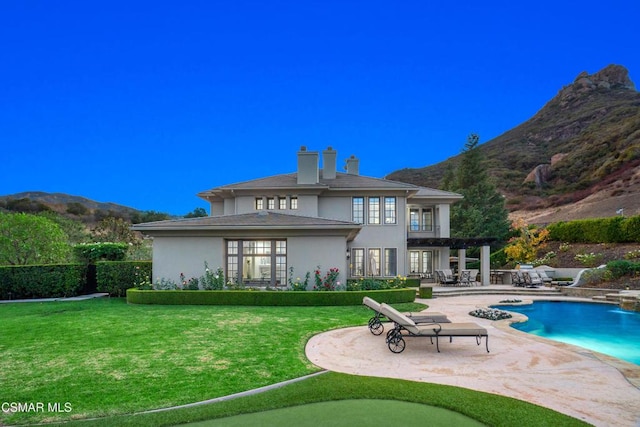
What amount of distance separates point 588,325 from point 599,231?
20.3m

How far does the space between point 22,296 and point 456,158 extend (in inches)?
3397

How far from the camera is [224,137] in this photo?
400ft

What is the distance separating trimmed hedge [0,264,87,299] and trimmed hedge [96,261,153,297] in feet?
4.85

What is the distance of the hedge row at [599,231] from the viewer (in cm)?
2791

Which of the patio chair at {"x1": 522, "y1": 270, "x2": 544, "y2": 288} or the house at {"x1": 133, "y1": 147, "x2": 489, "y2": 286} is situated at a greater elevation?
the house at {"x1": 133, "y1": 147, "x2": 489, "y2": 286}

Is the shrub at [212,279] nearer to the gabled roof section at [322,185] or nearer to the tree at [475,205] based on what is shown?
the gabled roof section at [322,185]

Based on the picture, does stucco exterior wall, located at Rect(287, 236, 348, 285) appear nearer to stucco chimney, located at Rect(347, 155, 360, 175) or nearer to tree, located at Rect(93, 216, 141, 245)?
stucco chimney, located at Rect(347, 155, 360, 175)

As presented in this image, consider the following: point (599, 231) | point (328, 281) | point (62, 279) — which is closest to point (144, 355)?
point (328, 281)

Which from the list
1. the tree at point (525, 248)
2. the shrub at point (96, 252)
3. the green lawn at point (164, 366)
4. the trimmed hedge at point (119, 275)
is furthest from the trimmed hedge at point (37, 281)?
the tree at point (525, 248)

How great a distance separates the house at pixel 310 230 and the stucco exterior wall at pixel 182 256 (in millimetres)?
44

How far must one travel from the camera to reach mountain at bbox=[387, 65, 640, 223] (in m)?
55.2

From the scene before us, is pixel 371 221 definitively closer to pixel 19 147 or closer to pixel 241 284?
pixel 241 284

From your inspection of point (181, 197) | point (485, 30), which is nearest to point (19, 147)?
point (181, 197)

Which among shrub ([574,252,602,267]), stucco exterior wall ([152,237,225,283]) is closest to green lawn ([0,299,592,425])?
stucco exterior wall ([152,237,225,283])
